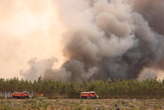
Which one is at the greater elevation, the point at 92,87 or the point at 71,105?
the point at 92,87

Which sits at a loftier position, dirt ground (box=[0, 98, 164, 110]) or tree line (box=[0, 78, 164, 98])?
tree line (box=[0, 78, 164, 98])

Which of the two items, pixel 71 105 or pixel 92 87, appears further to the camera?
pixel 92 87

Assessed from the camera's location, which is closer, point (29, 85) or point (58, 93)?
point (58, 93)

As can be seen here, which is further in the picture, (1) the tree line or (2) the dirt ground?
(1) the tree line

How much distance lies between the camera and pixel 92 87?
13388 centimetres

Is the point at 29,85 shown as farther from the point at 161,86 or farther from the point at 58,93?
the point at 161,86

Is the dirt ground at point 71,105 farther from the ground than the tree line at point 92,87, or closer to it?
closer to it

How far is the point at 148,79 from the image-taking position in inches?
5802

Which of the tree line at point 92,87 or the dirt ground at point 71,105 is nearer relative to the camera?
the dirt ground at point 71,105

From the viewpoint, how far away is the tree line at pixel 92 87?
12786 centimetres

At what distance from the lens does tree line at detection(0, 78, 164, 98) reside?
127856mm

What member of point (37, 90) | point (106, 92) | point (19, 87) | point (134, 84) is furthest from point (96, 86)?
point (19, 87)

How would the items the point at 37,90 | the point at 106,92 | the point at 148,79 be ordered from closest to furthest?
1. the point at 106,92
2. the point at 37,90
3. the point at 148,79

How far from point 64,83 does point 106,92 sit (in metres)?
21.6
